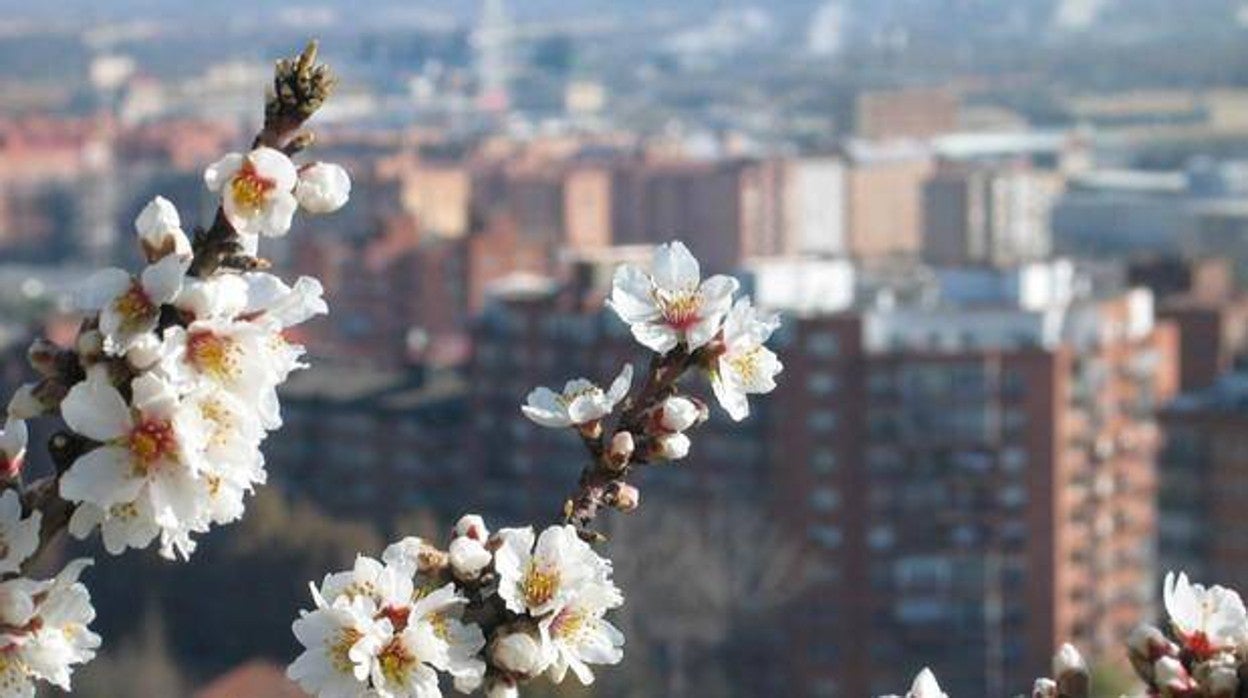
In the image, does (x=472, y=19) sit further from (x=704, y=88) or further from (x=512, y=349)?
(x=512, y=349)

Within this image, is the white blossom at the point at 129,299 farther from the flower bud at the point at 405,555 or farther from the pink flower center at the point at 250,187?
the flower bud at the point at 405,555

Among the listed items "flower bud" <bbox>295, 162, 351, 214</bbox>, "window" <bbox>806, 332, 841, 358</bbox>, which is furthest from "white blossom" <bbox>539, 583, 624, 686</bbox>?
"window" <bbox>806, 332, 841, 358</bbox>

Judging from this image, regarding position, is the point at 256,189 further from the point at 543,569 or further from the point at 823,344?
the point at 823,344

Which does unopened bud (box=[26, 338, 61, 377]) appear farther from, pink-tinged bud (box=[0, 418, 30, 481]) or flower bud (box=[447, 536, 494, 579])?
flower bud (box=[447, 536, 494, 579])

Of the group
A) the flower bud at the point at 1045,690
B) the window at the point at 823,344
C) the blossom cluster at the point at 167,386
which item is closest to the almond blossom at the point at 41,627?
the blossom cluster at the point at 167,386

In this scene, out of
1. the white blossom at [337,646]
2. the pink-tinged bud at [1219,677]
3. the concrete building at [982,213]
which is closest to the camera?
the pink-tinged bud at [1219,677]

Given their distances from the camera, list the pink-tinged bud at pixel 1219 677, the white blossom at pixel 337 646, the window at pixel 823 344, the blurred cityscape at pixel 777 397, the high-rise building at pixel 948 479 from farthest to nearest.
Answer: the window at pixel 823 344, the high-rise building at pixel 948 479, the blurred cityscape at pixel 777 397, the white blossom at pixel 337 646, the pink-tinged bud at pixel 1219 677

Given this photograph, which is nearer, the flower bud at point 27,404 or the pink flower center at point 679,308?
the flower bud at point 27,404
